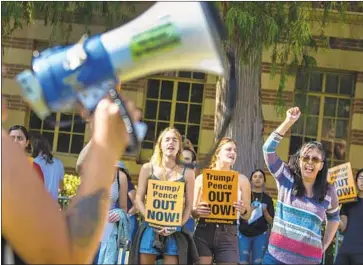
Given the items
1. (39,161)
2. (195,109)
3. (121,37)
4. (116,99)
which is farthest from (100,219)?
(195,109)

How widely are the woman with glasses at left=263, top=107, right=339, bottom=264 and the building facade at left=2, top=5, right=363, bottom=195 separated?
24.6ft

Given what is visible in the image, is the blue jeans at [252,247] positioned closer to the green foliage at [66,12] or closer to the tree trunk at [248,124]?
the tree trunk at [248,124]

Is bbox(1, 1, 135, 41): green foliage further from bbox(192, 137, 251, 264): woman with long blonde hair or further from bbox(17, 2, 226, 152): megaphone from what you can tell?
bbox(17, 2, 226, 152): megaphone

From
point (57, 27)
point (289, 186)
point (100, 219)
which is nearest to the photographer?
point (100, 219)

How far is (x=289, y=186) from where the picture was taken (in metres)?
5.79

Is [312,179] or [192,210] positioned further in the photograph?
[192,210]

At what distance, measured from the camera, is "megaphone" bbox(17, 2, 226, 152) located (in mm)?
1570

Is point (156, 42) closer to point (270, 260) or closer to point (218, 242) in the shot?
point (270, 260)

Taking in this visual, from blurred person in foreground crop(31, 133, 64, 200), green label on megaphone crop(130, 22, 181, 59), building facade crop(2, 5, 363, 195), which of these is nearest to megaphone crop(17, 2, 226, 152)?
green label on megaphone crop(130, 22, 181, 59)

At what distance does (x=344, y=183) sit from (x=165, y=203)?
2.63 m

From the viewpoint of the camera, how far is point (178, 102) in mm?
14320

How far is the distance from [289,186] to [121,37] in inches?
171

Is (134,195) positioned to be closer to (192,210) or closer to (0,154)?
(192,210)

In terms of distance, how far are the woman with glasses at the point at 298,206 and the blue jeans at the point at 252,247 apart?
1566 millimetres
